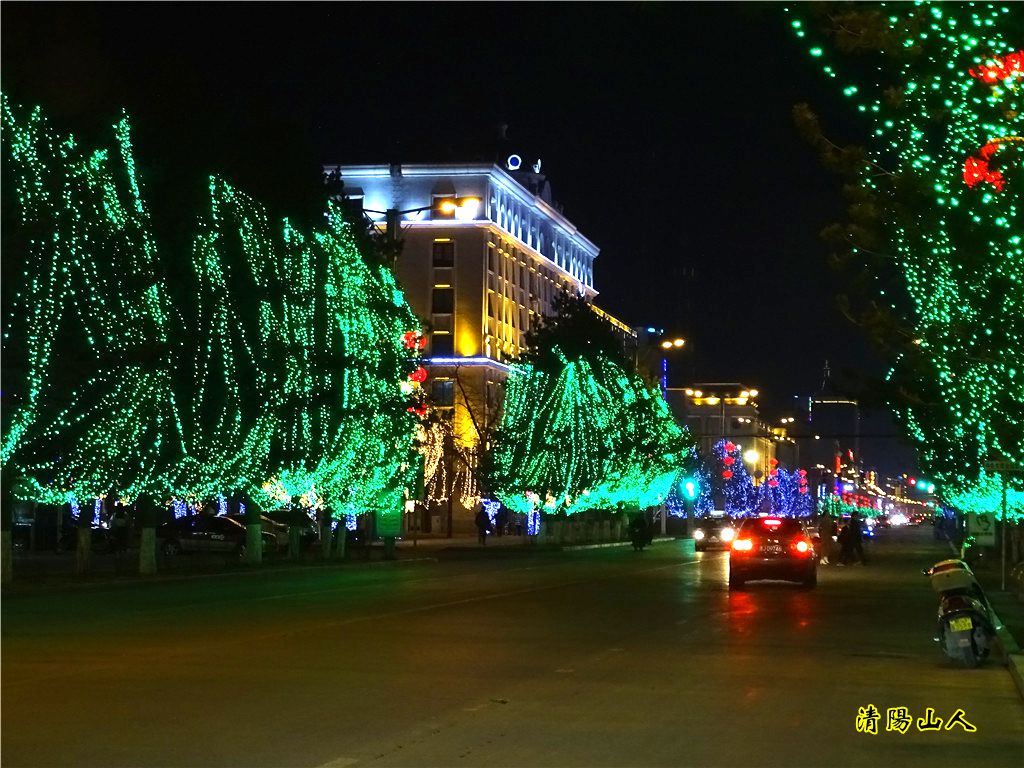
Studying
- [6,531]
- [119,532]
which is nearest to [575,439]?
[119,532]

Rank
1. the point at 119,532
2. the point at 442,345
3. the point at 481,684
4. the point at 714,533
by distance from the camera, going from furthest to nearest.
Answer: the point at 442,345 < the point at 714,533 < the point at 119,532 < the point at 481,684

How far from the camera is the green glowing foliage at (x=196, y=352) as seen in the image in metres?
34.2

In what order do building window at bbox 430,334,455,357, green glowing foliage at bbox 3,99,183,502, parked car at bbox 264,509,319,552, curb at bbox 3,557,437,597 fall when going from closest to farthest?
curb at bbox 3,557,437,597, green glowing foliage at bbox 3,99,183,502, parked car at bbox 264,509,319,552, building window at bbox 430,334,455,357

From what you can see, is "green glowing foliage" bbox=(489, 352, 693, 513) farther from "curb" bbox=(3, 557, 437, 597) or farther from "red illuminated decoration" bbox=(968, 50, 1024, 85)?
"red illuminated decoration" bbox=(968, 50, 1024, 85)

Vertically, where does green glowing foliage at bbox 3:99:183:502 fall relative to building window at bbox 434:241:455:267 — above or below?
below

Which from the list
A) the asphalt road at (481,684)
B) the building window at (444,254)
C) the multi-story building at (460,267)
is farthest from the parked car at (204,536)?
the building window at (444,254)

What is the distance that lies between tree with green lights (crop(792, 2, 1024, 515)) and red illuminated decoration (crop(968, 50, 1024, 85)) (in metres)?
0.01

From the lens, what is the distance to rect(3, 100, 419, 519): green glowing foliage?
112 feet

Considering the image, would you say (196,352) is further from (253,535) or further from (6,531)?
Answer: (253,535)

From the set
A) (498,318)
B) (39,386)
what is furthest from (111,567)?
(498,318)

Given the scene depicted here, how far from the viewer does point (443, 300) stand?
402ft

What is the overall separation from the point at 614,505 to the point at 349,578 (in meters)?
46.1

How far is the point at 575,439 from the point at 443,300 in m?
46.5

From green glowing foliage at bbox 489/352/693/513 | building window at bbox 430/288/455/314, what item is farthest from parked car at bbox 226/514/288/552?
building window at bbox 430/288/455/314
